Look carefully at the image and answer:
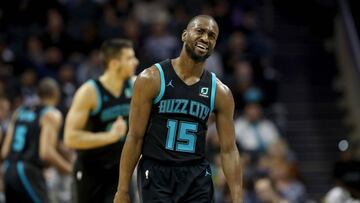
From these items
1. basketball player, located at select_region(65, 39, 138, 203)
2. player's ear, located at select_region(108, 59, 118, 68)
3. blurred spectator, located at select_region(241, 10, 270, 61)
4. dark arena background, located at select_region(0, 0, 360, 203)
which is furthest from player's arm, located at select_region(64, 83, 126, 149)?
blurred spectator, located at select_region(241, 10, 270, 61)

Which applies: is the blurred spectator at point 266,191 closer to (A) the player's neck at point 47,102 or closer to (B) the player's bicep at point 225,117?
(A) the player's neck at point 47,102

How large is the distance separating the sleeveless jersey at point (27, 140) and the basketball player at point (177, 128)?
310cm

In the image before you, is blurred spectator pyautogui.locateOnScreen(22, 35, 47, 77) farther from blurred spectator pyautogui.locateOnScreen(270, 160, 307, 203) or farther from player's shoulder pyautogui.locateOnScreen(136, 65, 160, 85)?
player's shoulder pyautogui.locateOnScreen(136, 65, 160, 85)

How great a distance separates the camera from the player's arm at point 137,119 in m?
5.34

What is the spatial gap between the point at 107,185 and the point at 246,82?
6.46 m

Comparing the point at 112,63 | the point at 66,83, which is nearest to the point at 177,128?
the point at 112,63

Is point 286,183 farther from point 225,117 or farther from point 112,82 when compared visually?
point 225,117

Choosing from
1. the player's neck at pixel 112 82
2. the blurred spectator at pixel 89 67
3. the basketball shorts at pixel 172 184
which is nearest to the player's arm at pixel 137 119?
the basketball shorts at pixel 172 184

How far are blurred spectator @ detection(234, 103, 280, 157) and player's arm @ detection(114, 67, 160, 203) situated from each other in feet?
24.0

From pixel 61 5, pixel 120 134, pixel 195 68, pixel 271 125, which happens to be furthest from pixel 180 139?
pixel 61 5

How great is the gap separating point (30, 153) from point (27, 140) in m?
0.14

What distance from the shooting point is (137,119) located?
537cm

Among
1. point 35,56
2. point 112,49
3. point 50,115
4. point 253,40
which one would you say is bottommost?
point 50,115

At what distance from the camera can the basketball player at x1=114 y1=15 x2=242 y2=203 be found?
535 centimetres
